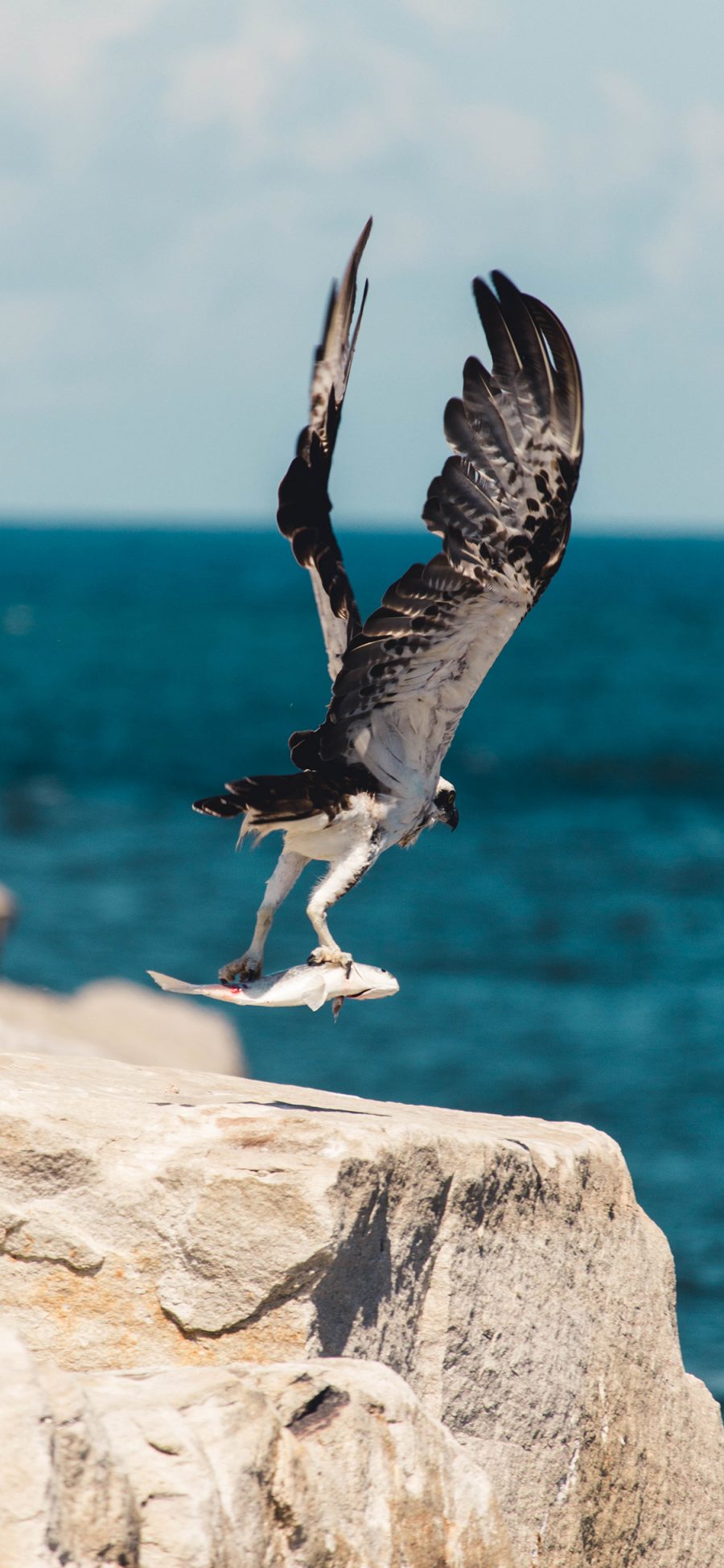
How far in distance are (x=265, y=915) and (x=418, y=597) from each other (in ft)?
A: 4.69

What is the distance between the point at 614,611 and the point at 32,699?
42.0 metres

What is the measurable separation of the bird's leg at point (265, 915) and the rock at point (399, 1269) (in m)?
0.43

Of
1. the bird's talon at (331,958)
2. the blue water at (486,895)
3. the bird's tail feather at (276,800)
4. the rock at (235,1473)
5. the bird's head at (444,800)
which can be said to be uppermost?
the blue water at (486,895)

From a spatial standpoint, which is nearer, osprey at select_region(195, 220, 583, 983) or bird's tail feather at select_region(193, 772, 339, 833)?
osprey at select_region(195, 220, 583, 983)

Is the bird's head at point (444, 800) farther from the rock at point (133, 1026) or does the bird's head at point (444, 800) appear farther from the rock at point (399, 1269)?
the rock at point (133, 1026)

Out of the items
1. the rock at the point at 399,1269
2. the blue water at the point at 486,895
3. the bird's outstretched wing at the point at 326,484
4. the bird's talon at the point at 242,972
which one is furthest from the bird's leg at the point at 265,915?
the blue water at the point at 486,895

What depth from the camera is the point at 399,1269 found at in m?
5.52

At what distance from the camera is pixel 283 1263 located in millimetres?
5059

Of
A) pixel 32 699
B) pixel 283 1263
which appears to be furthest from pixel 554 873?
pixel 32 699

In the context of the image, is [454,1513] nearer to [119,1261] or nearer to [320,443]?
[119,1261]

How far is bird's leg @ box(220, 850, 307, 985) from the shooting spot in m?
6.49

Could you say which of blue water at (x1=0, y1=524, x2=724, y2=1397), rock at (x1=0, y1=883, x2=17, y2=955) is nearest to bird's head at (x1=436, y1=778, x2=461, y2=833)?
blue water at (x1=0, y1=524, x2=724, y2=1397)

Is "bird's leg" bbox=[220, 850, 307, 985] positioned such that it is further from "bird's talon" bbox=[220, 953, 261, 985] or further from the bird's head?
the bird's head

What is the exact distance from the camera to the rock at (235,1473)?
3.59 meters
